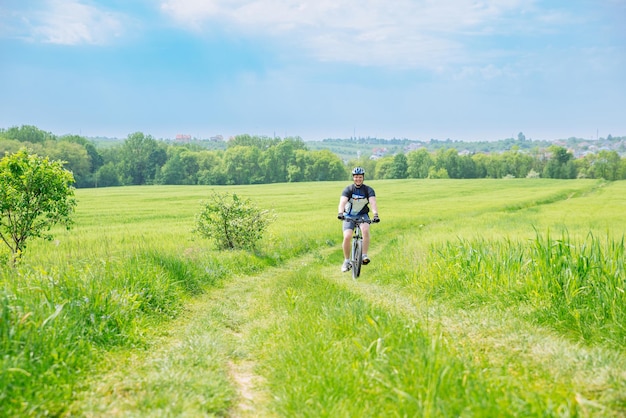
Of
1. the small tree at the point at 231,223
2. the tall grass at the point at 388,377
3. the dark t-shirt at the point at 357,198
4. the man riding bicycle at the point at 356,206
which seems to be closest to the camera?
the tall grass at the point at 388,377

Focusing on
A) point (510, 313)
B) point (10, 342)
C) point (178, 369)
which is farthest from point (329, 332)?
point (10, 342)

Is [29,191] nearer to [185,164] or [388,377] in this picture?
[388,377]

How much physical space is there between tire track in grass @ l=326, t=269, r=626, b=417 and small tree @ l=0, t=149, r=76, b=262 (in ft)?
27.3

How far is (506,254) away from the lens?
30.1ft

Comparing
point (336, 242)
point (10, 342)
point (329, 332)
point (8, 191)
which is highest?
point (8, 191)

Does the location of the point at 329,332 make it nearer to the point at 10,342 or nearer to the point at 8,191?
the point at 10,342

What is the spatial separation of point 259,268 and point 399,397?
10.6 meters

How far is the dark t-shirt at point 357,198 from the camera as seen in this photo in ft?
38.9

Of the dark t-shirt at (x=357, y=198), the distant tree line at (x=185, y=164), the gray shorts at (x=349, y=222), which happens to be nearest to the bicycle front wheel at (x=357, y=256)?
the gray shorts at (x=349, y=222)

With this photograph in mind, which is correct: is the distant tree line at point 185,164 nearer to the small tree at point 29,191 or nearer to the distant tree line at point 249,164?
the distant tree line at point 249,164

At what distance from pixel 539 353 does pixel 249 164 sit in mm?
119897

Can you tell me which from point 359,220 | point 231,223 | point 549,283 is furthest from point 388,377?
point 231,223

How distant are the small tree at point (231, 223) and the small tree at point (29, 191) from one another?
530 centimetres

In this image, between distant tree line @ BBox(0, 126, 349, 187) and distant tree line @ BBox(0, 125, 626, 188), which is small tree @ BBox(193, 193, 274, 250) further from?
distant tree line @ BBox(0, 126, 349, 187)
